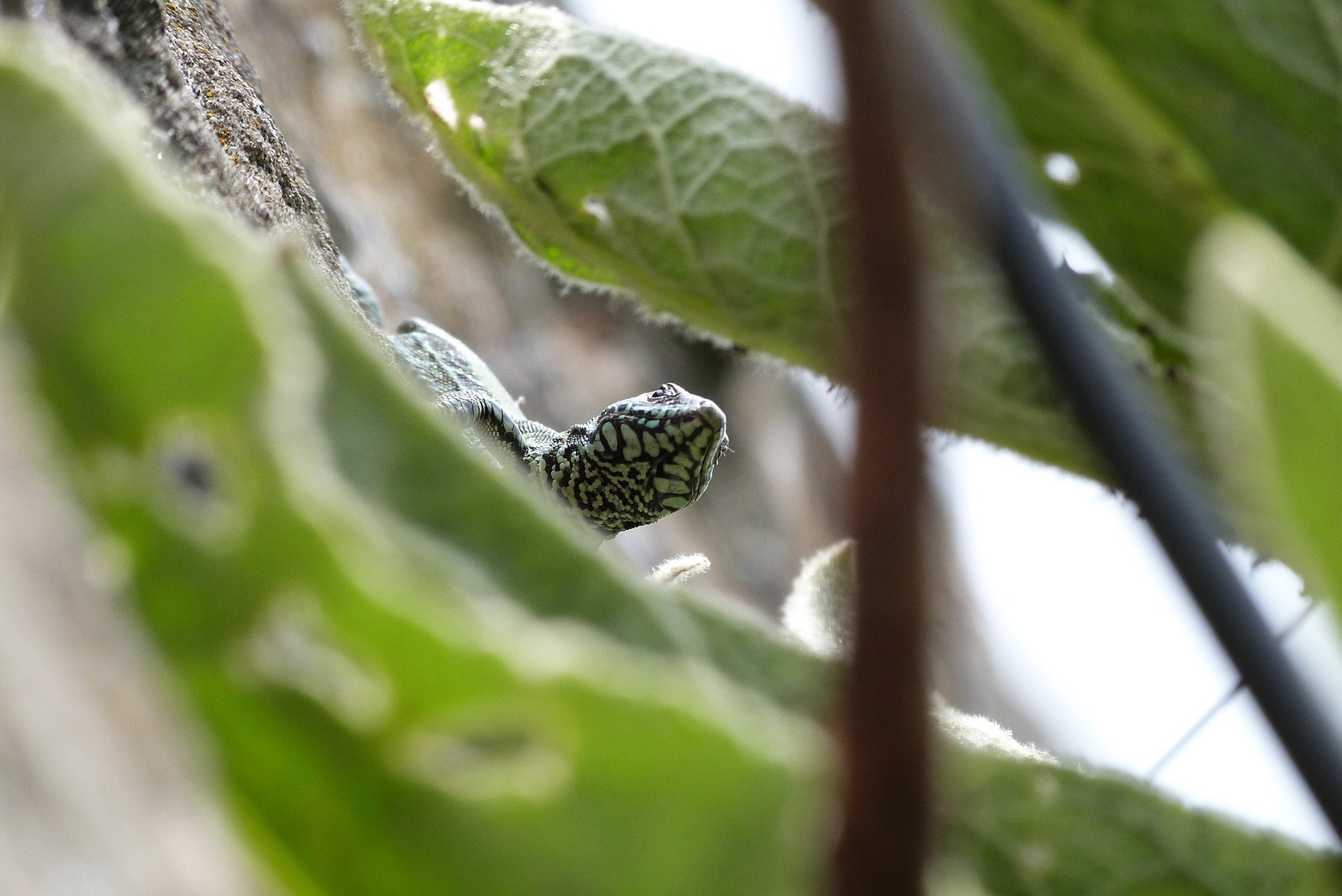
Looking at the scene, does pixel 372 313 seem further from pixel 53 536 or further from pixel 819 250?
pixel 819 250

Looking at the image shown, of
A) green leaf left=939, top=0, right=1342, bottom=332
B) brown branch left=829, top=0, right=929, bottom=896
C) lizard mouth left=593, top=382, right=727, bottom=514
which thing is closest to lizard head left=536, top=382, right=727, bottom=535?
lizard mouth left=593, top=382, right=727, bottom=514

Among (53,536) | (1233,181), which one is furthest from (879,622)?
(53,536)

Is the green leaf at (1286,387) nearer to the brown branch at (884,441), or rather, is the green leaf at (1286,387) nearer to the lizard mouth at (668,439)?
the brown branch at (884,441)

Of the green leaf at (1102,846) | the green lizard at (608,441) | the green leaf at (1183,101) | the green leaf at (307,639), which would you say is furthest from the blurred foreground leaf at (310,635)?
the green lizard at (608,441)

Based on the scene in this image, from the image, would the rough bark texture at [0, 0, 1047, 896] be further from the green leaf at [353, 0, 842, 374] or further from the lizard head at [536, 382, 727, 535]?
the lizard head at [536, 382, 727, 535]

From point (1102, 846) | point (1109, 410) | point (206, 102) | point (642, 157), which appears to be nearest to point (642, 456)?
point (206, 102)

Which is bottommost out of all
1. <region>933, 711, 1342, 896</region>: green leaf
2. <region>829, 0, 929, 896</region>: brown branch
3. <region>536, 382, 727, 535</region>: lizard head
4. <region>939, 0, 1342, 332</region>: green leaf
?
<region>536, 382, 727, 535</region>: lizard head

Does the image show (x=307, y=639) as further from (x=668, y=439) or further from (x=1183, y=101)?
(x=668, y=439)
